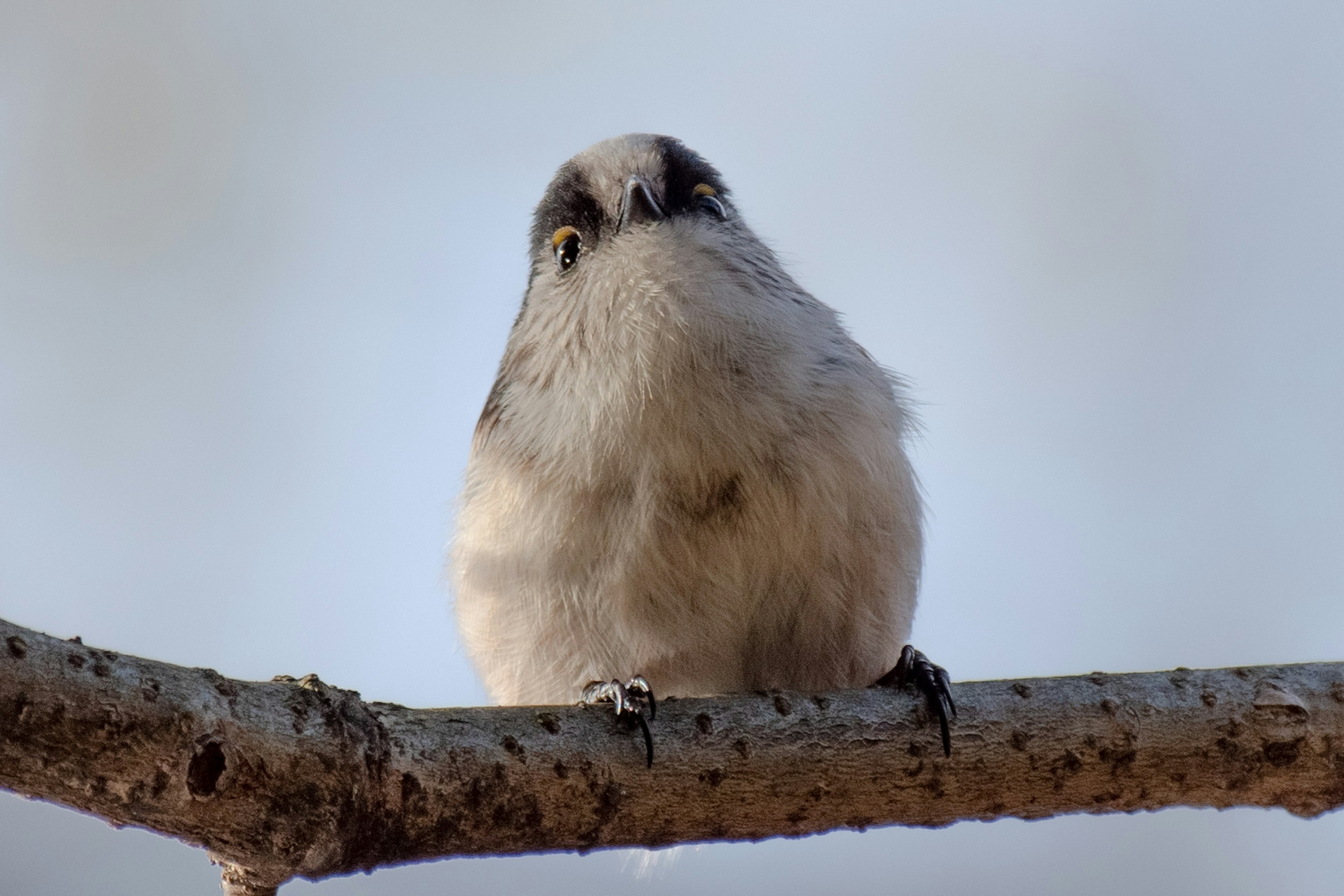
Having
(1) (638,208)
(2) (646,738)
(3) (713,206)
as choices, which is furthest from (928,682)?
(3) (713,206)

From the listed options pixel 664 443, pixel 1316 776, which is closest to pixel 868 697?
pixel 664 443

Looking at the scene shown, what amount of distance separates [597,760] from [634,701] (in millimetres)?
171

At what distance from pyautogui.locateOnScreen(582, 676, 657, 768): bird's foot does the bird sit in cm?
3

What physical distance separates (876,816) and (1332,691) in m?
1.05

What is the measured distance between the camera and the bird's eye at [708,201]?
11.4ft

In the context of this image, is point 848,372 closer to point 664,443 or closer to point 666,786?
point 664,443

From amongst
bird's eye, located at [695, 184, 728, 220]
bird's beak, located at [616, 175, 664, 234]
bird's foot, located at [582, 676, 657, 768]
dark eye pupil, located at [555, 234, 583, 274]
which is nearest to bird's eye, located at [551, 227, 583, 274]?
dark eye pupil, located at [555, 234, 583, 274]

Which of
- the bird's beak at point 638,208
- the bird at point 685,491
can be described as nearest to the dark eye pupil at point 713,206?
the bird at point 685,491

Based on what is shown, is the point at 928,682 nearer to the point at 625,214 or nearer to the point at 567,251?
the point at 625,214

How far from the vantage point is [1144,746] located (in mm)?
2488

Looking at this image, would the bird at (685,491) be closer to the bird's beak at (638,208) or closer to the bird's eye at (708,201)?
the bird's beak at (638,208)

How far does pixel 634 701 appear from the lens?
8.10 ft

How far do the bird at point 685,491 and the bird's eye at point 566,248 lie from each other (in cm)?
8

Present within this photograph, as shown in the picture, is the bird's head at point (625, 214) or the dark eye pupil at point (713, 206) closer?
the bird's head at point (625, 214)
